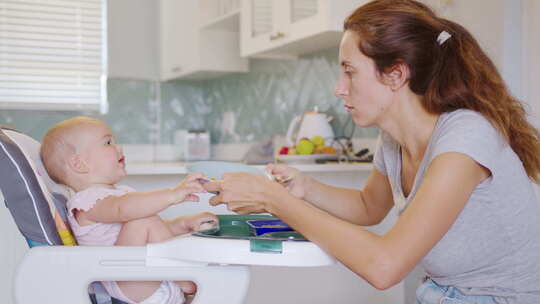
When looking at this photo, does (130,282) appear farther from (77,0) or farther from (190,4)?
(77,0)

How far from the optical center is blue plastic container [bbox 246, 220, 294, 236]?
1.25 meters

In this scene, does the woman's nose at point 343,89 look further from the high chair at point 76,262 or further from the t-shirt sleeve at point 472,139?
the high chair at point 76,262

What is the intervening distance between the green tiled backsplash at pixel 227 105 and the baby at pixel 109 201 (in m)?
1.40

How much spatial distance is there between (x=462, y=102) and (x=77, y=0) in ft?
11.4

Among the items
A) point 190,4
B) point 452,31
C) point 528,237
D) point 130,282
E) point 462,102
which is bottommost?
point 130,282

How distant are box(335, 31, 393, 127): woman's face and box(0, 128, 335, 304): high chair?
A: 0.38 m

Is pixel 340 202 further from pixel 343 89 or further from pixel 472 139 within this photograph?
pixel 472 139

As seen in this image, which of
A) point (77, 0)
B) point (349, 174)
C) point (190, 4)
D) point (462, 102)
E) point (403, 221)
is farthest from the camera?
point (77, 0)

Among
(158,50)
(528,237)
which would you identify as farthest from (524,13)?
(158,50)

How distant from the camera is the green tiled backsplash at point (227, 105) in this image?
300 centimetres

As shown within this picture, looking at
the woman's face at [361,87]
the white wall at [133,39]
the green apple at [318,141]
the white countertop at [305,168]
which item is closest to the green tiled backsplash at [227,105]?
the white wall at [133,39]

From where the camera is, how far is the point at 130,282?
1.28m

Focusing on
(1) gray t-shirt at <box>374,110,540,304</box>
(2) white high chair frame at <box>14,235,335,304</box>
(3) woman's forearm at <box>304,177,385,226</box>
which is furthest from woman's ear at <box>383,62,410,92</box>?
(2) white high chair frame at <box>14,235,335,304</box>

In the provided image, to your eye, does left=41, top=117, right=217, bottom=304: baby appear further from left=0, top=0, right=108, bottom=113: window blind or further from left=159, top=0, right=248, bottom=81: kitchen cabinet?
left=0, top=0, right=108, bottom=113: window blind
